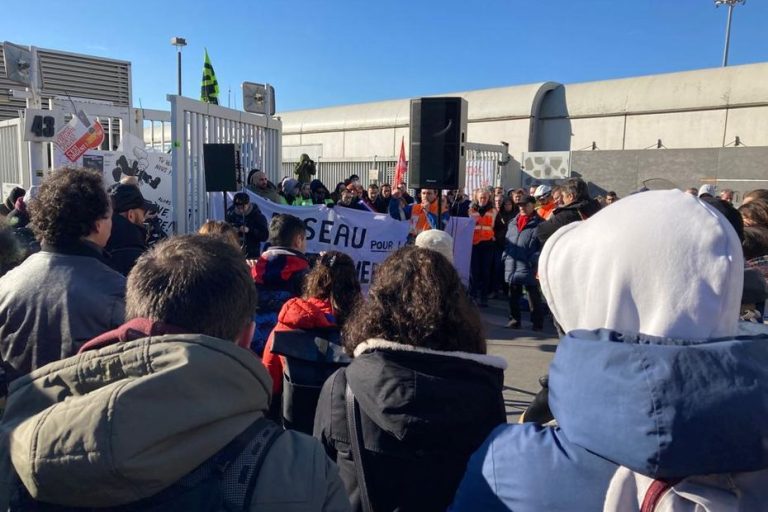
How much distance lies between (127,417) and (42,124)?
8.78m

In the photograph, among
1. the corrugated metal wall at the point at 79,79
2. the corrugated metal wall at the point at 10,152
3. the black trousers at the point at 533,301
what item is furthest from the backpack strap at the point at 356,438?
the corrugated metal wall at the point at 79,79

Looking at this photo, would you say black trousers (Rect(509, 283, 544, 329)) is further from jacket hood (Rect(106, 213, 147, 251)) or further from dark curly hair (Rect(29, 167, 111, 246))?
dark curly hair (Rect(29, 167, 111, 246))

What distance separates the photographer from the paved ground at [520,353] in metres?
5.28

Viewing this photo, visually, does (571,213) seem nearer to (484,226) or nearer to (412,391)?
(484,226)

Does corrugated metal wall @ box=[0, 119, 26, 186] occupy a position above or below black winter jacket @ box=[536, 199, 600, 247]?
above

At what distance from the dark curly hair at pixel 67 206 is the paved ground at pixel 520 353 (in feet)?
10.7

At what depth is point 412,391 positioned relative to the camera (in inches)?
62.4

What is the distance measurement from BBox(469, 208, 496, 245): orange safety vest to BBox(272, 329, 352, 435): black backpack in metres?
7.21

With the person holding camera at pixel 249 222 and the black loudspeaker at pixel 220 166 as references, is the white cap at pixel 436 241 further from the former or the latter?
the person holding camera at pixel 249 222

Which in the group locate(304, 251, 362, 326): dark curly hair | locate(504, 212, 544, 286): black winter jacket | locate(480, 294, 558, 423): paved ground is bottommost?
locate(480, 294, 558, 423): paved ground

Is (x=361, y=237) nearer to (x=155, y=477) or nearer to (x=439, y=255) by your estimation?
(x=439, y=255)

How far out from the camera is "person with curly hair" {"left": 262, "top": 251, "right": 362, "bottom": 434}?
8.47 feet

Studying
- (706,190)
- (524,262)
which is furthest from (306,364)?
(706,190)

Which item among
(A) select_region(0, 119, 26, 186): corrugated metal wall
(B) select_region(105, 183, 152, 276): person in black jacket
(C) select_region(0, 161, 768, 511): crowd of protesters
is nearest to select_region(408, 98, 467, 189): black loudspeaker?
(B) select_region(105, 183, 152, 276): person in black jacket
